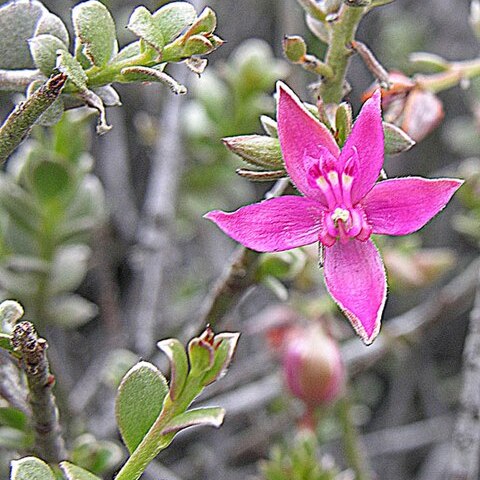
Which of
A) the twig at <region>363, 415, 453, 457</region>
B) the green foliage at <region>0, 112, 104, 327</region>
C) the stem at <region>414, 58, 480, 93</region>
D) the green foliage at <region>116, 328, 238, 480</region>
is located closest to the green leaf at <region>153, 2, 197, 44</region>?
the green foliage at <region>116, 328, 238, 480</region>

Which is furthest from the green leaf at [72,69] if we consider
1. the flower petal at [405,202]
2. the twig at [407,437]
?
the twig at [407,437]

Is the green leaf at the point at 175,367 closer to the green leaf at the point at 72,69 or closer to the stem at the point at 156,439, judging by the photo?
the stem at the point at 156,439

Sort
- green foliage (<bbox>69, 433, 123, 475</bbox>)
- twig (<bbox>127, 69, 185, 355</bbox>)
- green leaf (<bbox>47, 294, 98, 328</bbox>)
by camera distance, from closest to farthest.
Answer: green foliage (<bbox>69, 433, 123, 475</bbox>)
green leaf (<bbox>47, 294, 98, 328</bbox>)
twig (<bbox>127, 69, 185, 355</bbox>)

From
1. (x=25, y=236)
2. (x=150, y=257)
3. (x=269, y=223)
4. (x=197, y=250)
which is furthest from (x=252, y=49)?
(x=269, y=223)

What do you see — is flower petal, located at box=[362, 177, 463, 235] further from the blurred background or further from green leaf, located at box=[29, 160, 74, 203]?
green leaf, located at box=[29, 160, 74, 203]

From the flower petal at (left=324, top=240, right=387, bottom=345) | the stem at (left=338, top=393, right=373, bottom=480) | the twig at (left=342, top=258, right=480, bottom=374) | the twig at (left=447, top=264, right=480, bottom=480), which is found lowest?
the twig at (left=342, top=258, right=480, bottom=374)

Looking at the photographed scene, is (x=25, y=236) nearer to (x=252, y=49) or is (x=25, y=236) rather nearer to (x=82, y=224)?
(x=82, y=224)
